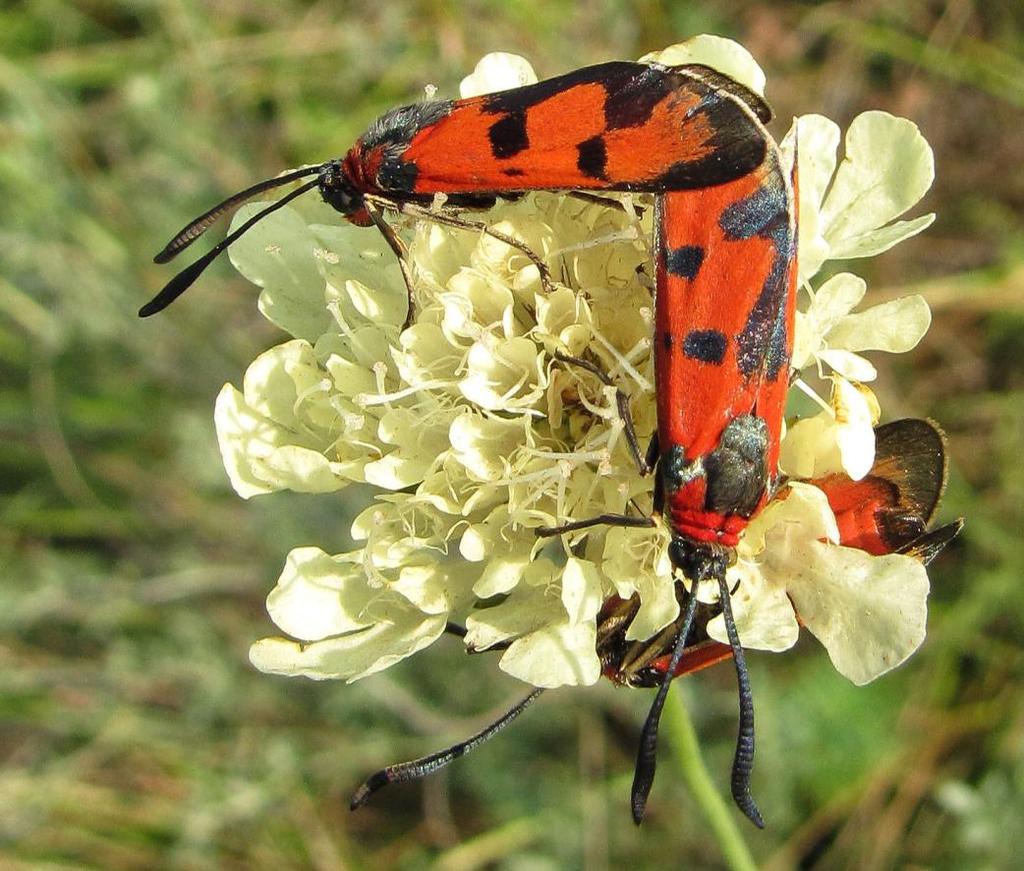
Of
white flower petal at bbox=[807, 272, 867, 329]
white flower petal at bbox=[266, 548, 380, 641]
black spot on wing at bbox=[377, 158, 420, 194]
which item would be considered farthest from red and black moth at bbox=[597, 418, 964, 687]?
black spot on wing at bbox=[377, 158, 420, 194]

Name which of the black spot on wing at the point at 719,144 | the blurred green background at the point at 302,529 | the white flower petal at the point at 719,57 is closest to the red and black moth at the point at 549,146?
the black spot on wing at the point at 719,144

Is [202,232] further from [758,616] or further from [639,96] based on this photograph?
[758,616]

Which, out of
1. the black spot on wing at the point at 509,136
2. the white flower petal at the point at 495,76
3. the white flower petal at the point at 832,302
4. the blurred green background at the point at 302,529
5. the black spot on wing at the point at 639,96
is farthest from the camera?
the blurred green background at the point at 302,529

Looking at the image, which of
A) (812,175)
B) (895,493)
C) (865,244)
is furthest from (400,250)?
(895,493)

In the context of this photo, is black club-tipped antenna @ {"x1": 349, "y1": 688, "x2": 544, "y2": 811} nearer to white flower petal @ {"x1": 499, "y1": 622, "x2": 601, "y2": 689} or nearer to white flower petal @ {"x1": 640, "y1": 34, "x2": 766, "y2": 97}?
white flower petal @ {"x1": 499, "y1": 622, "x2": 601, "y2": 689}

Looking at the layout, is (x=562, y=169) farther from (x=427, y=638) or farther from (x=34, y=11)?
(x=34, y=11)

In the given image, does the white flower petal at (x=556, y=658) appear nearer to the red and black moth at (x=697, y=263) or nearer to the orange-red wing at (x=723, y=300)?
the red and black moth at (x=697, y=263)

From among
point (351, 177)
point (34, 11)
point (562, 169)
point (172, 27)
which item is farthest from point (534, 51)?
point (562, 169)
